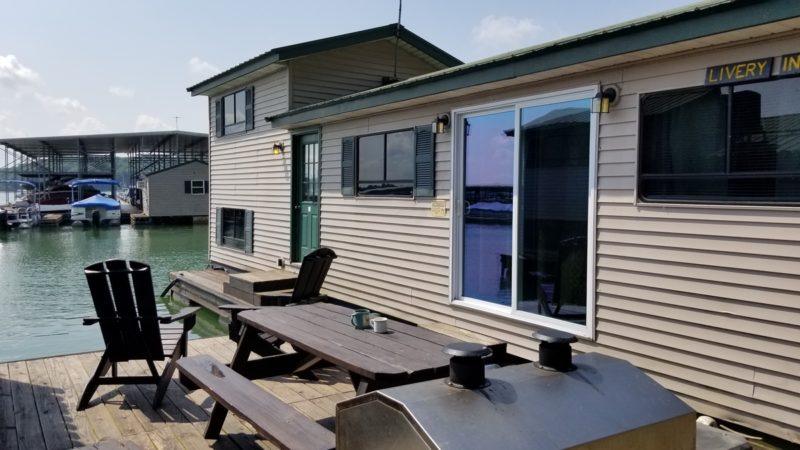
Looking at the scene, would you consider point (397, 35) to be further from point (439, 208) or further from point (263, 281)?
point (439, 208)

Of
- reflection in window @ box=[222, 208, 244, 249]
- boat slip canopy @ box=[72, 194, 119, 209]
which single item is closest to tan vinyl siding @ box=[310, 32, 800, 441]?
reflection in window @ box=[222, 208, 244, 249]

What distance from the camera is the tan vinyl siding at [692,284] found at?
3.46 m

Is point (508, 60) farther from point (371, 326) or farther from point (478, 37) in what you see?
point (478, 37)

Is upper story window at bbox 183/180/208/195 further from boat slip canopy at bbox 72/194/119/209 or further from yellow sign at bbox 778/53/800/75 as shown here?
yellow sign at bbox 778/53/800/75

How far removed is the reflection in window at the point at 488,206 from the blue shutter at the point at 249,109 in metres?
5.90

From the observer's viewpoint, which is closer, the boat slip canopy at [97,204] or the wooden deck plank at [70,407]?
the wooden deck plank at [70,407]

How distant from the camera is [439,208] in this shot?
6.04 meters

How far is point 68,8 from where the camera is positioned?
8.03m

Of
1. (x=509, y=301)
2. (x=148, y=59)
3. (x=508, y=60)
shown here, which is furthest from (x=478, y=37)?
(x=148, y=59)

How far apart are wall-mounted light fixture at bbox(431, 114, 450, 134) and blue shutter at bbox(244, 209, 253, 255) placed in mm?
5595

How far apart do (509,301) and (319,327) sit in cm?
199

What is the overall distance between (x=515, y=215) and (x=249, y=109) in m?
7.03

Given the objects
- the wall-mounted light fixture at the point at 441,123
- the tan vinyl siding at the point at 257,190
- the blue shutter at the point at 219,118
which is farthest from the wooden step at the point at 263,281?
the blue shutter at the point at 219,118

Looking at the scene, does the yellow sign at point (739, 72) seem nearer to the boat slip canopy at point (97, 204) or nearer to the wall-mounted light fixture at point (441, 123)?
the wall-mounted light fixture at point (441, 123)
